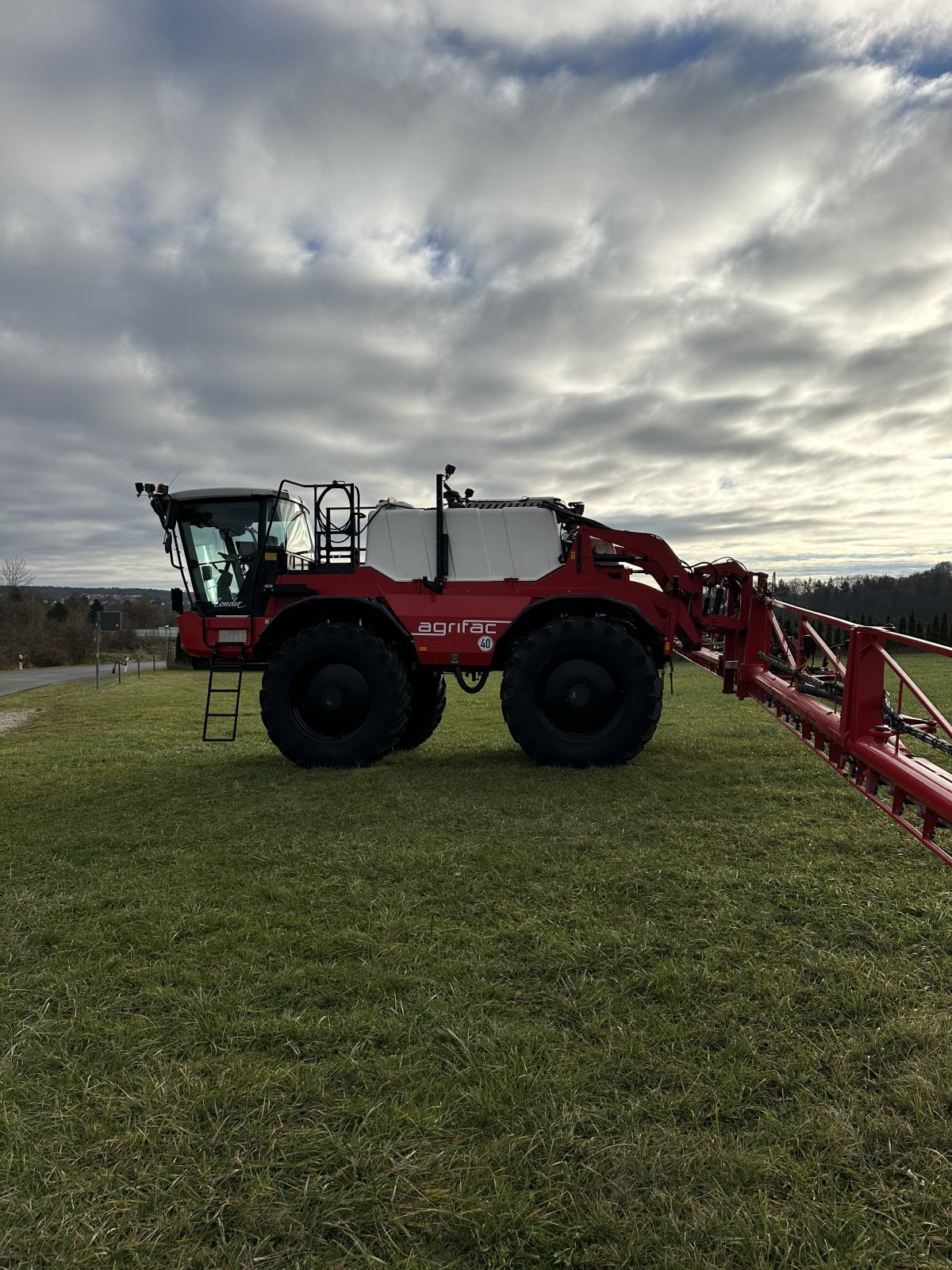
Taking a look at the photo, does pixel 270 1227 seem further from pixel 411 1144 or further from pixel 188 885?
pixel 188 885

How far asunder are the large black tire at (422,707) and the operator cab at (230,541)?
6.54 ft

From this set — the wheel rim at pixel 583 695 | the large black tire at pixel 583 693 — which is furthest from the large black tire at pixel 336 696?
the wheel rim at pixel 583 695

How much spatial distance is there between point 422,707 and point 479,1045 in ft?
21.2

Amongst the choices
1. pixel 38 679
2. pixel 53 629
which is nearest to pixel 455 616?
pixel 38 679

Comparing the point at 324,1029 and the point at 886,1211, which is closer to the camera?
the point at 886,1211

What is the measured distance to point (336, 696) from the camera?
7.48 metres

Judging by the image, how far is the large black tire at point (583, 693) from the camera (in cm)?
714

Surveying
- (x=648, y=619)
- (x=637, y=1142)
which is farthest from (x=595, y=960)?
(x=648, y=619)

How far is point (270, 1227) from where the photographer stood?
1.86m

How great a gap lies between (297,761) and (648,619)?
3.94 m

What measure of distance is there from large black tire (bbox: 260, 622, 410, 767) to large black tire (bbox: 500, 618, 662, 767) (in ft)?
4.01

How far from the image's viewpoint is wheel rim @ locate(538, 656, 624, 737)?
7207mm

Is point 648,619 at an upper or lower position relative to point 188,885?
upper

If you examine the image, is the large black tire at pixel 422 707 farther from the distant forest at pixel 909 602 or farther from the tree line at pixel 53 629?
the tree line at pixel 53 629
